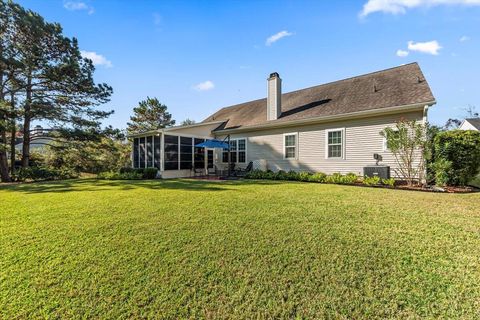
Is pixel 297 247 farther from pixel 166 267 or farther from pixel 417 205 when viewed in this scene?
pixel 417 205

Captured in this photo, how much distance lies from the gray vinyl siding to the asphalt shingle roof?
62 centimetres

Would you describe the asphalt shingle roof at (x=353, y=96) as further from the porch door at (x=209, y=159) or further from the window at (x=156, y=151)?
the window at (x=156, y=151)

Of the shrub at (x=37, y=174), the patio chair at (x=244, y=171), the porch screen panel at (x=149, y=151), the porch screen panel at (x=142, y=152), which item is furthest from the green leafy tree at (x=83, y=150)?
the patio chair at (x=244, y=171)

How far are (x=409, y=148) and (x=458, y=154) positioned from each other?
1.35 meters

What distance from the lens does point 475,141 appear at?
739cm

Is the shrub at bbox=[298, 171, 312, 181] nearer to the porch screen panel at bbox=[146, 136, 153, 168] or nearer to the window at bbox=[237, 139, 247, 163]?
the window at bbox=[237, 139, 247, 163]

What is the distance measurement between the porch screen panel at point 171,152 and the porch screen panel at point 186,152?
1.37 ft

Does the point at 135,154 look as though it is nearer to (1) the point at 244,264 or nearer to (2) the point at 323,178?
(2) the point at 323,178

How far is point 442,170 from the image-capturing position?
7406 mm

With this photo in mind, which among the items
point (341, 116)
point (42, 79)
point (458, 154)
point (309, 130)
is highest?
point (42, 79)

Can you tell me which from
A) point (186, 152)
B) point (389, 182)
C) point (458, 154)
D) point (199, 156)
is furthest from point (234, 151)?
point (458, 154)

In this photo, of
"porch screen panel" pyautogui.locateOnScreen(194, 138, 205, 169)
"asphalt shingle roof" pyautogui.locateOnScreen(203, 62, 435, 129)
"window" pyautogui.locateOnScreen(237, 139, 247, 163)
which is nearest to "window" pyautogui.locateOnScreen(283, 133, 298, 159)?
"asphalt shingle roof" pyautogui.locateOnScreen(203, 62, 435, 129)

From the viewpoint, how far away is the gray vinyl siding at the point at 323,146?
379 inches

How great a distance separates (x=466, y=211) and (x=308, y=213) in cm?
342
